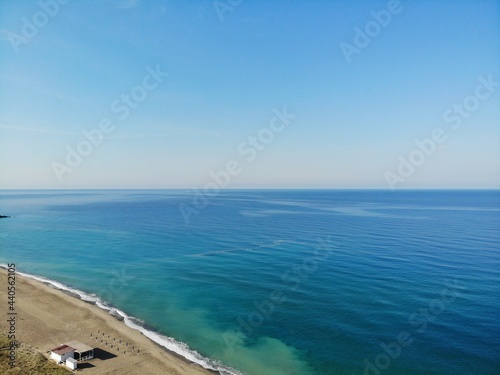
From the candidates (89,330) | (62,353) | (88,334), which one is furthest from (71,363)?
(89,330)

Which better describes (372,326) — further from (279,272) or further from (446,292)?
(279,272)

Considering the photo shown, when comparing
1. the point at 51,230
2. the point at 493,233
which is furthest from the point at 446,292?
the point at 51,230

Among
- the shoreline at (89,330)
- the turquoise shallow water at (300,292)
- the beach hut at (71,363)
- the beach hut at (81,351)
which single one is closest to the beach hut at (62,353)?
the beach hut at (81,351)

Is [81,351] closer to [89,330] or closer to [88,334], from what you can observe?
[88,334]

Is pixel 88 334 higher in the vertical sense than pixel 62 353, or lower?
higher

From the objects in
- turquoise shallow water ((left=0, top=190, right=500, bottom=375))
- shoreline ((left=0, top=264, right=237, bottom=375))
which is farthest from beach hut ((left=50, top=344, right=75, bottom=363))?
turquoise shallow water ((left=0, top=190, right=500, bottom=375))
